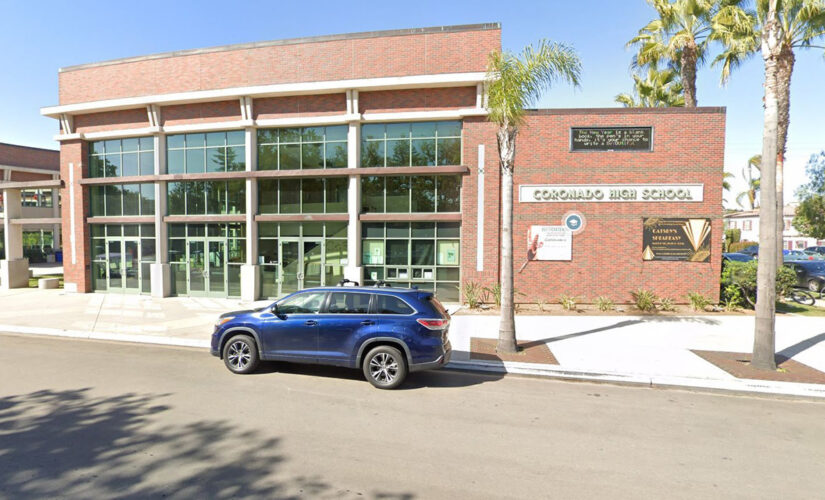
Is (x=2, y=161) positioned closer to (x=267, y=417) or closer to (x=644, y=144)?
(x=267, y=417)

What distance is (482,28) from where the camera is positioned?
13617 mm

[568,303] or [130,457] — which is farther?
[568,303]

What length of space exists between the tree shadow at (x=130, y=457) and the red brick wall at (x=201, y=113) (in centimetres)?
1252

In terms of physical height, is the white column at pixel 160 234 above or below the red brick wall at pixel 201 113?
below

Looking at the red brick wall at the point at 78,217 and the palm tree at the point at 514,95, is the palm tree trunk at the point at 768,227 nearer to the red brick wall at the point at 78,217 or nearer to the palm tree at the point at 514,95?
the palm tree at the point at 514,95

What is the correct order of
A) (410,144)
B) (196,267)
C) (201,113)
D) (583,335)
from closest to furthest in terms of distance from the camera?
1. (583,335)
2. (410,144)
3. (201,113)
4. (196,267)

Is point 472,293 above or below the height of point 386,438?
above

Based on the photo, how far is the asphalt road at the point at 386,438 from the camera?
12.7ft

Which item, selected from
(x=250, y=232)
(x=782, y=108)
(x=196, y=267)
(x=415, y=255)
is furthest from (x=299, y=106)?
(x=782, y=108)

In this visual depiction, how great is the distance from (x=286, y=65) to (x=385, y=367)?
12.7 m

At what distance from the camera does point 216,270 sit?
53.2 feet

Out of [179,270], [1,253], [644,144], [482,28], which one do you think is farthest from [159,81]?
[1,253]

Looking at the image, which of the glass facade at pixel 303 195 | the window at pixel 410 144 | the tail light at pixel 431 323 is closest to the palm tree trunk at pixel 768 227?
the tail light at pixel 431 323

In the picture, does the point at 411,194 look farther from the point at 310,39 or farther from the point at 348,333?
the point at 348,333
